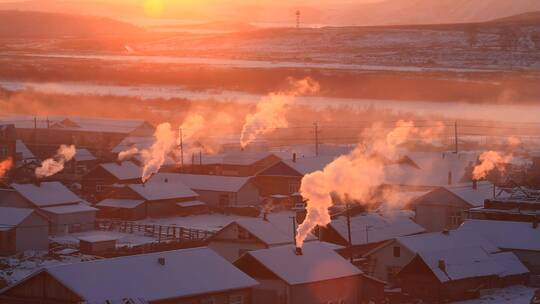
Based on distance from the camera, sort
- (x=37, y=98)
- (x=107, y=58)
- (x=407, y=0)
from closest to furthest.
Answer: (x=37, y=98), (x=107, y=58), (x=407, y=0)

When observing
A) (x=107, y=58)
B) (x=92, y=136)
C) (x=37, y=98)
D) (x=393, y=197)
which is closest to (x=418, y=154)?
(x=393, y=197)

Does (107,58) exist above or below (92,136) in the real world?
above

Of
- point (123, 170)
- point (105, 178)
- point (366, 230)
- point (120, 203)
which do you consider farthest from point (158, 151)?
point (366, 230)

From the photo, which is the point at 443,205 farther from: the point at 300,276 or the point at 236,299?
the point at 236,299

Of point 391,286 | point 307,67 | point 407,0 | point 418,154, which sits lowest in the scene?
point 391,286

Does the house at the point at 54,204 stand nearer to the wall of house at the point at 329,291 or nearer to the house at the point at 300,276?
the house at the point at 300,276

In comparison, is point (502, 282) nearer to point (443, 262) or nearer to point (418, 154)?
point (443, 262)

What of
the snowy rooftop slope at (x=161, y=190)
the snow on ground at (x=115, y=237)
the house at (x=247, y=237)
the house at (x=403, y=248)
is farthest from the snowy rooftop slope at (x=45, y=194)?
the house at (x=403, y=248)
